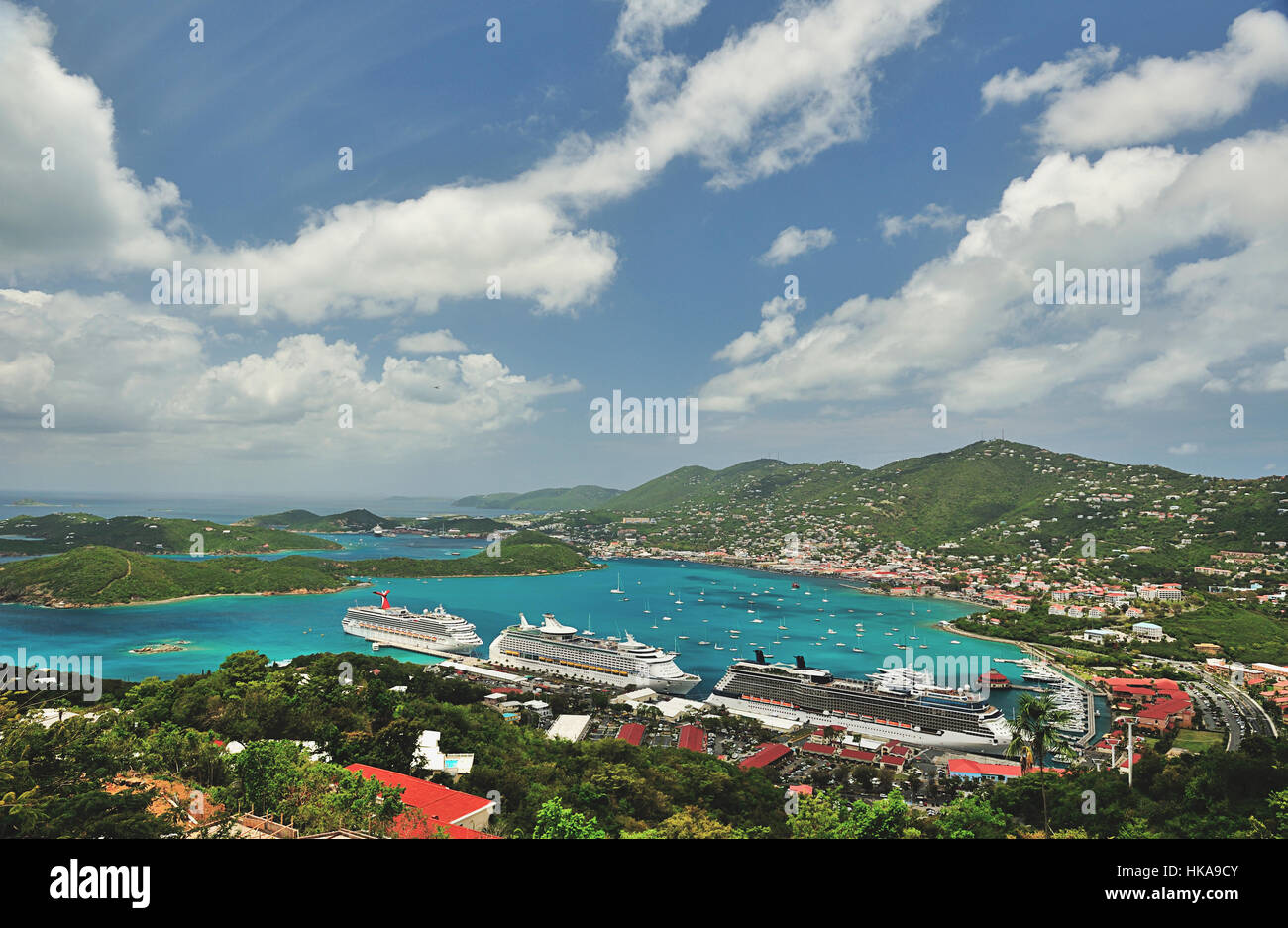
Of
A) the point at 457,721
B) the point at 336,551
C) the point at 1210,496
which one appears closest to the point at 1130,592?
the point at 1210,496

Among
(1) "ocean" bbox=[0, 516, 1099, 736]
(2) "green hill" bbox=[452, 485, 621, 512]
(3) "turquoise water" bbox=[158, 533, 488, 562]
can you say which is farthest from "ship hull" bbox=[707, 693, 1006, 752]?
(2) "green hill" bbox=[452, 485, 621, 512]

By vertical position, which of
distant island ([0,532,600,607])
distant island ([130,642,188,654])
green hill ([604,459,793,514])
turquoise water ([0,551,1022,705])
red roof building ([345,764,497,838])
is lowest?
turquoise water ([0,551,1022,705])

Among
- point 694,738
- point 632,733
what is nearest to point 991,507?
point 694,738

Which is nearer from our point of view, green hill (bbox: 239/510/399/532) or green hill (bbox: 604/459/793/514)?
green hill (bbox: 239/510/399/532)

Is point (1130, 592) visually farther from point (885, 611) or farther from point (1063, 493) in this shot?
point (1063, 493)

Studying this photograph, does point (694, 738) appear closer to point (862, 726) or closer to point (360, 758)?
point (862, 726)
